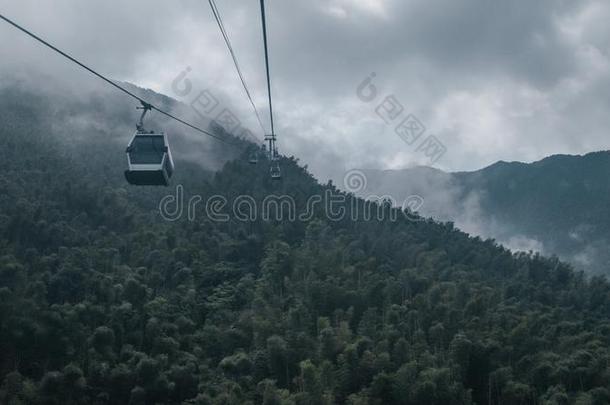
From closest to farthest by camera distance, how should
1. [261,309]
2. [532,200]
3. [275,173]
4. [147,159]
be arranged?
[147,159] → [275,173] → [261,309] → [532,200]

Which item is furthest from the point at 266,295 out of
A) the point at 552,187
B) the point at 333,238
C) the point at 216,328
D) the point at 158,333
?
the point at 552,187

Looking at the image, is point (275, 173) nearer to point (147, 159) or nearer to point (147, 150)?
point (147, 150)

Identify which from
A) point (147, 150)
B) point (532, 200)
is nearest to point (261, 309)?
point (147, 150)

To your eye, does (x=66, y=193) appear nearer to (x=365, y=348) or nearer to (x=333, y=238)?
(x=333, y=238)

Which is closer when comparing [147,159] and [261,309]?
[147,159]

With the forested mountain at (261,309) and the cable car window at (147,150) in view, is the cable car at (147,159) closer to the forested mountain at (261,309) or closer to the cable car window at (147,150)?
the cable car window at (147,150)

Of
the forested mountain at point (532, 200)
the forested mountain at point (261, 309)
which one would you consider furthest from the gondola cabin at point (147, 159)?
the forested mountain at point (532, 200)
